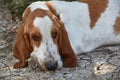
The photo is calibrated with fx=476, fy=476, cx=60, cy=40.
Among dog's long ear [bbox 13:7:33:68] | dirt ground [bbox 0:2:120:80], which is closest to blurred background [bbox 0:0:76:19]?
dirt ground [bbox 0:2:120:80]

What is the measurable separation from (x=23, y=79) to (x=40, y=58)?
0.31 m

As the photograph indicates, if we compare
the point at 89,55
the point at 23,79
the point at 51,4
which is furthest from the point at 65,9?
the point at 23,79

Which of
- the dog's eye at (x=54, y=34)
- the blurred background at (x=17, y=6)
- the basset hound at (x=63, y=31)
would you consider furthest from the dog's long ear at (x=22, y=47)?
the blurred background at (x=17, y=6)

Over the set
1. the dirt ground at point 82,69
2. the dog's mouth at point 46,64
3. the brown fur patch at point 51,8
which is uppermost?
the brown fur patch at point 51,8

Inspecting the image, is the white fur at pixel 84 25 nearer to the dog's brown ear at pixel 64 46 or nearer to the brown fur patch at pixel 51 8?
the brown fur patch at pixel 51 8

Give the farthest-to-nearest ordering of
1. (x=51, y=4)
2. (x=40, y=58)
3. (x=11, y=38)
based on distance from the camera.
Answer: (x=11, y=38), (x=51, y=4), (x=40, y=58)

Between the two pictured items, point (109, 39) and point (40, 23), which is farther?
point (109, 39)

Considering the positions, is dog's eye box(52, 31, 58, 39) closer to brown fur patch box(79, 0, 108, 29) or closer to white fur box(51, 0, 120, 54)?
white fur box(51, 0, 120, 54)

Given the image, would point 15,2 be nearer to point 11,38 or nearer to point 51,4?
point 11,38

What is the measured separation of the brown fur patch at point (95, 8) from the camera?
572 cm

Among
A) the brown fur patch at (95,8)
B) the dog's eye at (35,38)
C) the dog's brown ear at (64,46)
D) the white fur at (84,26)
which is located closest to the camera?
the dog's eye at (35,38)

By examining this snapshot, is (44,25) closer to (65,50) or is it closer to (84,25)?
(65,50)

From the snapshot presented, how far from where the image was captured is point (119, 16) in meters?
5.88

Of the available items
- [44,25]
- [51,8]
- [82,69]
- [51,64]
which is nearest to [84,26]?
[51,8]
